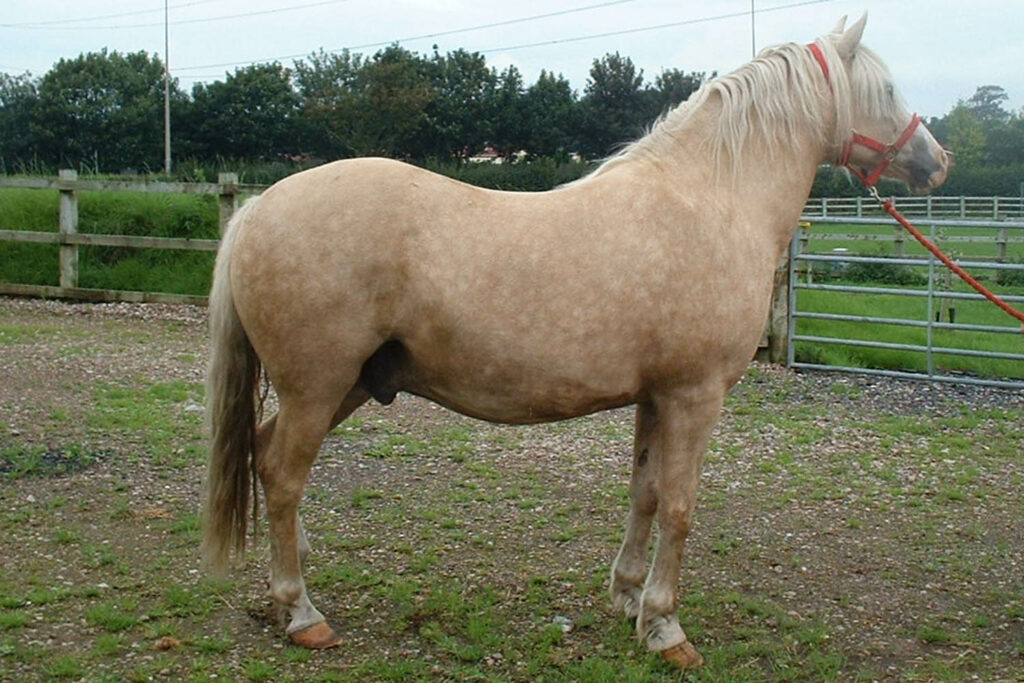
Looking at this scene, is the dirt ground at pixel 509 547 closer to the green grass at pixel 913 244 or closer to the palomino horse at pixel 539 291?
the palomino horse at pixel 539 291

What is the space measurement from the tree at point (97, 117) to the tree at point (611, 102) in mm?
17508

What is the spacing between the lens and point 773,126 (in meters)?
3.45

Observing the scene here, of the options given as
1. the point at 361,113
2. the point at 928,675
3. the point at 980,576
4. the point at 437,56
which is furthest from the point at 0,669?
the point at 437,56

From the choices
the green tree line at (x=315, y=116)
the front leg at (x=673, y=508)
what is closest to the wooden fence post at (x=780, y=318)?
the front leg at (x=673, y=508)

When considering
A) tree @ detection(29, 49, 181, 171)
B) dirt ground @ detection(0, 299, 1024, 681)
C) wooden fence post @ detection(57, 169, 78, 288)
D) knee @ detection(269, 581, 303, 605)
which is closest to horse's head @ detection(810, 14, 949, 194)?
dirt ground @ detection(0, 299, 1024, 681)

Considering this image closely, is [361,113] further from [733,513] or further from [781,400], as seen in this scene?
[733,513]

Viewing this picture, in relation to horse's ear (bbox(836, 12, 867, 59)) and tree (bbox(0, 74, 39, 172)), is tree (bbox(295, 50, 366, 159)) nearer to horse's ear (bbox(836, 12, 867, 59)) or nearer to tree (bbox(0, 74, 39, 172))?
tree (bbox(0, 74, 39, 172))

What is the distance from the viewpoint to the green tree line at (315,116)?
35.8 m

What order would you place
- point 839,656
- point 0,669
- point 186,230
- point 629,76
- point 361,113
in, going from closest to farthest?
point 0,669
point 839,656
point 186,230
point 361,113
point 629,76

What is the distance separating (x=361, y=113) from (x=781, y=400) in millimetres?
28558

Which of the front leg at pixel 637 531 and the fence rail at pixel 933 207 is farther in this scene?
the fence rail at pixel 933 207

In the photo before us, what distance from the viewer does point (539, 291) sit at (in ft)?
10.2

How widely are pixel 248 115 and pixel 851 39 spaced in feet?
124

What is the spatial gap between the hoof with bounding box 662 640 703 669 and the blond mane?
5.44 feet
